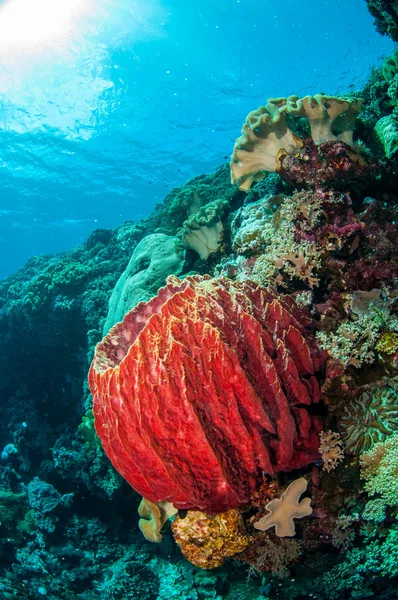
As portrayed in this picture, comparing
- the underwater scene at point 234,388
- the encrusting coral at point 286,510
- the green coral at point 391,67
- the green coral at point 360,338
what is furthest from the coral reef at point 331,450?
→ the green coral at point 391,67

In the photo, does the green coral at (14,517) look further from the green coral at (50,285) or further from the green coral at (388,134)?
the green coral at (388,134)

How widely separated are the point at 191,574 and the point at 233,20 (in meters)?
42.7

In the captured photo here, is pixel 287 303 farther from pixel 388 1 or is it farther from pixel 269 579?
pixel 388 1

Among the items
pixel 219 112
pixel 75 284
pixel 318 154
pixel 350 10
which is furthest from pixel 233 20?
pixel 318 154

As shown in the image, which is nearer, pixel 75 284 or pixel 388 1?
pixel 388 1

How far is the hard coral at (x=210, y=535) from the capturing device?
297 cm

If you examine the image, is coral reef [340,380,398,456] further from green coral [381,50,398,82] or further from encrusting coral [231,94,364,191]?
green coral [381,50,398,82]

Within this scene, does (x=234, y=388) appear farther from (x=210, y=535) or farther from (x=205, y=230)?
(x=205, y=230)

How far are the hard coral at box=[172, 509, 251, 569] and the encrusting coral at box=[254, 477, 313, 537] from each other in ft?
0.87

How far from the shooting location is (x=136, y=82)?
34031mm

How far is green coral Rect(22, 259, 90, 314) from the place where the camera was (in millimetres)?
12344

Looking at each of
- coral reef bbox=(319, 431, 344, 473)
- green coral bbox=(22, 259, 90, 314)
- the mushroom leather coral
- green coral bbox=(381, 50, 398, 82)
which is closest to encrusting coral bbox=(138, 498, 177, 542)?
the mushroom leather coral

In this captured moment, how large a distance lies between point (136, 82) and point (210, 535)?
40073mm

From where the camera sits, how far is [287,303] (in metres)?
3.62
